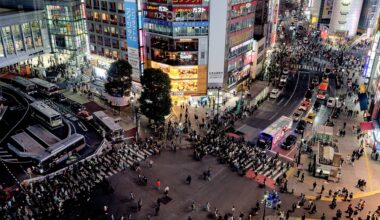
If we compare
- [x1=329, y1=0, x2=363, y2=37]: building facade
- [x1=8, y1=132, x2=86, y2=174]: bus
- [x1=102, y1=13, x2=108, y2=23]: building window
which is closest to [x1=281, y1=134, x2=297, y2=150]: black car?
[x1=8, y1=132, x2=86, y2=174]: bus

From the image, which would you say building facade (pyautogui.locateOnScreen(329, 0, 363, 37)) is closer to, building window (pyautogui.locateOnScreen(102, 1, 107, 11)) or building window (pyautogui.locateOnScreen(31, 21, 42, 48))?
building window (pyautogui.locateOnScreen(102, 1, 107, 11))

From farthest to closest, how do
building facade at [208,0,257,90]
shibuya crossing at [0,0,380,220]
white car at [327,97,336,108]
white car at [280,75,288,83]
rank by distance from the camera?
white car at [280,75,288,83] < white car at [327,97,336,108] < building facade at [208,0,257,90] < shibuya crossing at [0,0,380,220]

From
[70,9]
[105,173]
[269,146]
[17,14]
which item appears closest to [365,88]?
[269,146]

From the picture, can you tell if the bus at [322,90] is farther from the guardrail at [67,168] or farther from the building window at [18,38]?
the building window at [18,38]

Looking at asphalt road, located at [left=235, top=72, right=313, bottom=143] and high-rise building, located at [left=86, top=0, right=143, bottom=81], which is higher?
high-rise building, located at [left=86, top=0, right=143, bottom=81]

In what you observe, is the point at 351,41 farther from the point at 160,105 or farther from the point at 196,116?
the point at 160,105

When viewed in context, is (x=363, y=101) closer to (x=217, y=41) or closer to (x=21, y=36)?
(x=217, y=41)
